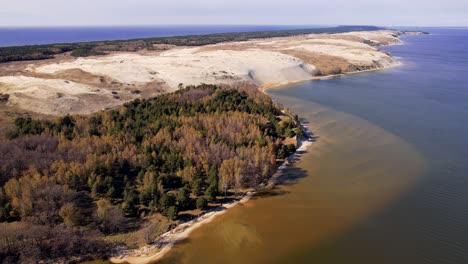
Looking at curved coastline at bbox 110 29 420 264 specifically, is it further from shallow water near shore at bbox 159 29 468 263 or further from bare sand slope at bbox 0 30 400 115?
bare sand slope at bbox 0 30 400 115

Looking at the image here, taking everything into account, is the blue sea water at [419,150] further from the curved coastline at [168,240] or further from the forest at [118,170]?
the forest at [118,170]

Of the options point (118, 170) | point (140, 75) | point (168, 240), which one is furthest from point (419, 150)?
point (140, 75)

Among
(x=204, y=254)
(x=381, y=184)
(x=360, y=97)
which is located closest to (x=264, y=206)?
(x=204, y=254)

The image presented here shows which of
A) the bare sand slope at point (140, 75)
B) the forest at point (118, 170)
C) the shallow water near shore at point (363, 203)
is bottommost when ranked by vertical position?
the shallow water near shore at point (363, 203)

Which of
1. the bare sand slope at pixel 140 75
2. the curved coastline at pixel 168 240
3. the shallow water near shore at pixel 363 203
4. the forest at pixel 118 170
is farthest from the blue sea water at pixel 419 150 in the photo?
the forest at pixel 118 170

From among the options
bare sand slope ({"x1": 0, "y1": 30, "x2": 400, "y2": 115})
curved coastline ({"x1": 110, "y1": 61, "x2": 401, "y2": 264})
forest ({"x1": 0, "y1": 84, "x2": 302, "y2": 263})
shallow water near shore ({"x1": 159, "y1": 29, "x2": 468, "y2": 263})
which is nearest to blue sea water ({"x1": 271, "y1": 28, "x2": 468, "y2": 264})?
shallow water near shore ({"x1": 159, "y1": 29, "x2": 468, "y2": 263})

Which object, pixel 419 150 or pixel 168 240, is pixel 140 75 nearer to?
pixel 168 240
